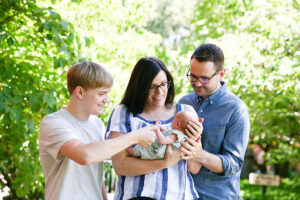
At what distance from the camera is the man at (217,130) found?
8.25 ft

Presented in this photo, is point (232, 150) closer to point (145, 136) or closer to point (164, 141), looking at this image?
point (164, 141)

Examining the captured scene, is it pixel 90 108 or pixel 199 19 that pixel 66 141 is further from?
pixel 199 19

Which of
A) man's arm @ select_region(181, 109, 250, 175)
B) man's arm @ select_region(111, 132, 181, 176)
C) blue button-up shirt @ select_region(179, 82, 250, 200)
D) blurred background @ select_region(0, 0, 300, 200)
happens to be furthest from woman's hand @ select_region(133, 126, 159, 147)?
blurred background @ select_region(0, 0, 300, 200)

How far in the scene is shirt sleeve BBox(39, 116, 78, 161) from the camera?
2092mm

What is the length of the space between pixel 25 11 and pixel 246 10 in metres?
3.94

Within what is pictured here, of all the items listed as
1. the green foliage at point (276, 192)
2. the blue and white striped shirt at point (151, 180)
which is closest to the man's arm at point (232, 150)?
the blue and white striped shirt at point (151, 180)

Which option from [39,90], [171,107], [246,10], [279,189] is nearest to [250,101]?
[246,10]

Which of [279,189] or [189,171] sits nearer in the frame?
[189,171]

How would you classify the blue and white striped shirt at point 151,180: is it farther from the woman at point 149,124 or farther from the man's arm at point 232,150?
the man's arm at point 232,150

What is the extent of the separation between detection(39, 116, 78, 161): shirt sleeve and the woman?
0.28m

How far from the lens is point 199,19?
9.29 meters

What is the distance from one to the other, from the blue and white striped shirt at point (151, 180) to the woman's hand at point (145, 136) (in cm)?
23

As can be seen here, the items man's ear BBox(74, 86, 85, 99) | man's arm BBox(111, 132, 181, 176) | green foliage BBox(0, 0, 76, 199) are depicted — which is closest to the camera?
man's arm BBox(111, 132, 181, 176)

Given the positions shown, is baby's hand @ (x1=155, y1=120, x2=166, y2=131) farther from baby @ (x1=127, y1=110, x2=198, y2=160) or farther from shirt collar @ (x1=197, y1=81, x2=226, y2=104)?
shirt collar @ (x1=197, y1=81, x2=226, y2=104)
